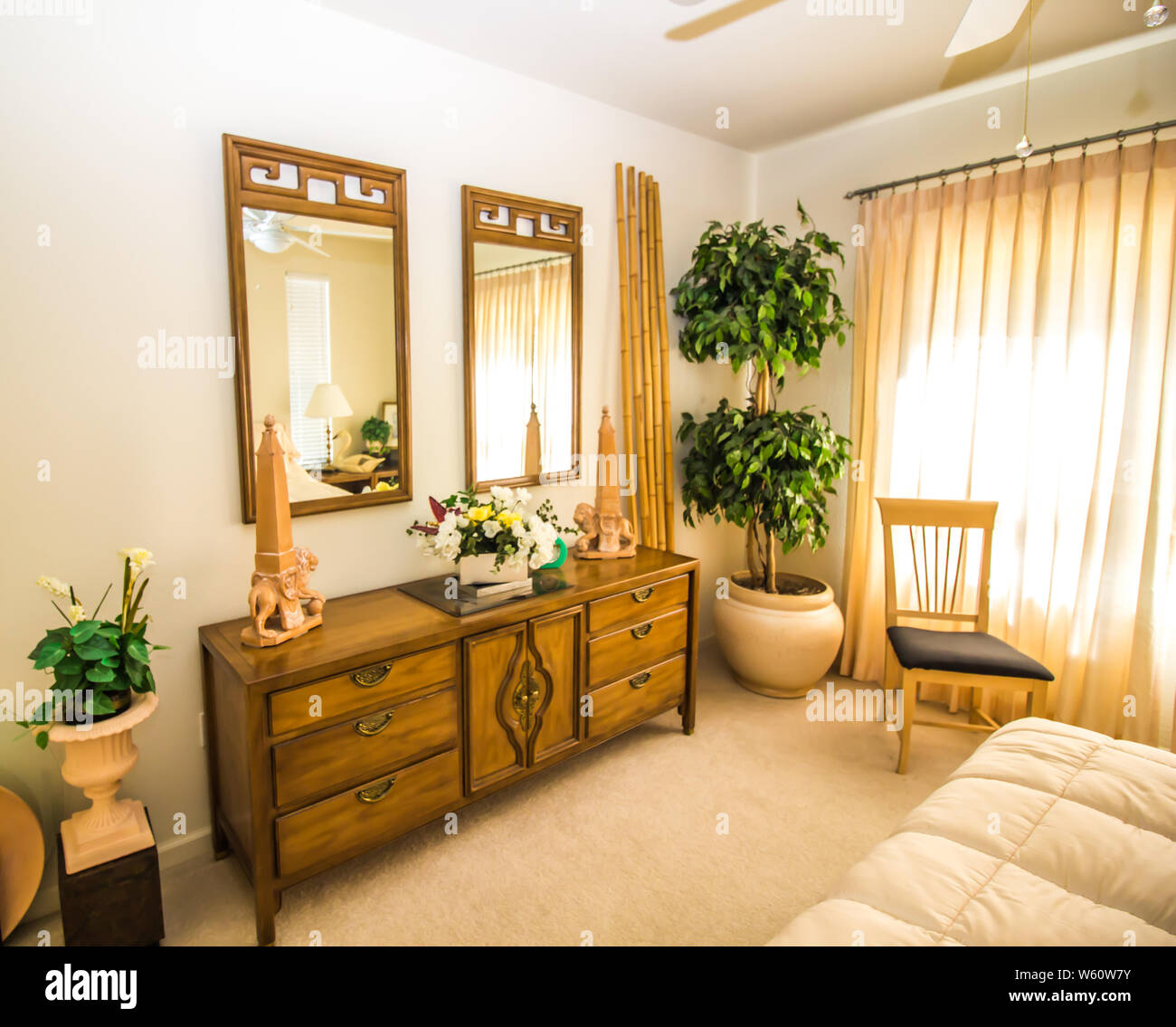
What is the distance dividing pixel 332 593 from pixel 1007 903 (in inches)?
80.2

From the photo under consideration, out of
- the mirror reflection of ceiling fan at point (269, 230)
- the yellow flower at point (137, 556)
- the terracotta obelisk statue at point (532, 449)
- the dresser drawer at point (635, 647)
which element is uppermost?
the mirror reflection of ceiling fan at point (269, 230)

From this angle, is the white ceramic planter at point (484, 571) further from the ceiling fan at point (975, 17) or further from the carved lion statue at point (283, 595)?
the ceiling fan at point (975, 17)

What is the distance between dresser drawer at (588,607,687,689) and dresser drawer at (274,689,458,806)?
0.62 m

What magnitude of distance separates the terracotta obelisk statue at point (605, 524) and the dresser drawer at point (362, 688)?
92 centimetres

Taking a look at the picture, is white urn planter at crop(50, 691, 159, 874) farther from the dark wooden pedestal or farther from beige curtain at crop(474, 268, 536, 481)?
beige curtain at crop(474, 268, 536, 481)

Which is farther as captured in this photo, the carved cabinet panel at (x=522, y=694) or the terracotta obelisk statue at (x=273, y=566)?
the carved cabinet panel at (x=522, y=694)

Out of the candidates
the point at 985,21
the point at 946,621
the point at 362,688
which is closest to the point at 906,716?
the point at 946,621

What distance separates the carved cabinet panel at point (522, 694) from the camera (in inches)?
88.9

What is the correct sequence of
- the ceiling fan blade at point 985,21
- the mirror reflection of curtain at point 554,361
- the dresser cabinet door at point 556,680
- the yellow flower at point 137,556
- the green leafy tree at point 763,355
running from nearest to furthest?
the ceiling fan blade at point 985,21 < the yellow flower at point 137,556 < the dresser cabinet door at point 556,680 < the mirror reflection of curtain at point 554,361 < the green leafy tree at point 763,355

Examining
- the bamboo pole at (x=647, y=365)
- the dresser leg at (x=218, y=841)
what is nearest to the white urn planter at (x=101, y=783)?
the dresser leg at (x=218, y=841)

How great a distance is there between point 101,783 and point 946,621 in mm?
3079

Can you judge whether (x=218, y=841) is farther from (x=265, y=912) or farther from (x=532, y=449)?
(x=532, y=449)

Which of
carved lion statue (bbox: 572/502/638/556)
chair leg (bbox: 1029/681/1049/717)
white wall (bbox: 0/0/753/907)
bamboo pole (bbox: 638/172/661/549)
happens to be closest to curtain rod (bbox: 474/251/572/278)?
Result: white wall (bbox: 0/0/753/907)

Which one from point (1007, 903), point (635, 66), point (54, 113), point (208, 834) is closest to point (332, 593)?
point (208, 834)
